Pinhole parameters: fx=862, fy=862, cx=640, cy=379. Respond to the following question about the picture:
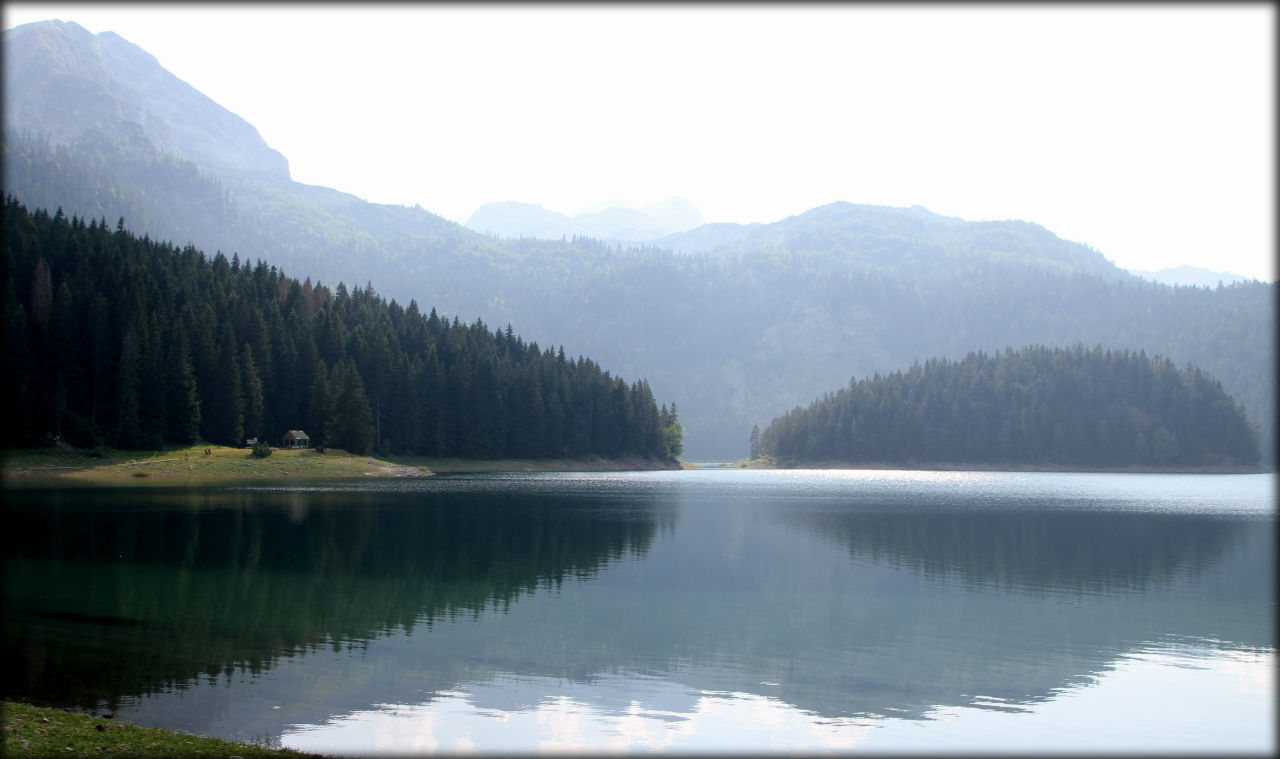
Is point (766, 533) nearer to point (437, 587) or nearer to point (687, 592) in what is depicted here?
point (687, 592)

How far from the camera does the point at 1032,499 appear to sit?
94.3m

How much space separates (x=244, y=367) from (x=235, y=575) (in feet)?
276


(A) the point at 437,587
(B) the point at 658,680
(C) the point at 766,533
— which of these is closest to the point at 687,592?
(A) the point at 437,587

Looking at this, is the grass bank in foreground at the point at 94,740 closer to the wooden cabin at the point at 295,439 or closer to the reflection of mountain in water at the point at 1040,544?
the reflection of mountain in water at the point at 1040,544

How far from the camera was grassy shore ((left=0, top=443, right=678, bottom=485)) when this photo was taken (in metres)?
82.0

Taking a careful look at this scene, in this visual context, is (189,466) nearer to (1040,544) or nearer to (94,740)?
(1040,544)

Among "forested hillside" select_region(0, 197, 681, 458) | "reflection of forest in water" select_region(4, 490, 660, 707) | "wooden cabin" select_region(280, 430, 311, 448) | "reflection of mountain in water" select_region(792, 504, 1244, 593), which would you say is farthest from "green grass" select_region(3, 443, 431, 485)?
"reflection of mountain in water" select_region(792, 504, 1244, 593)

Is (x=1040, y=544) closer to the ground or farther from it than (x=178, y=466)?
farther from it

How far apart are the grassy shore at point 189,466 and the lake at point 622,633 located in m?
29.2

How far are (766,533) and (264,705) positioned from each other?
4108 centimetres

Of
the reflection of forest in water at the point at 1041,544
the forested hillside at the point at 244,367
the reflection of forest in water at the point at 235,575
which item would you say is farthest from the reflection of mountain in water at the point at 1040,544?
the forested hillside at the point at 244,367

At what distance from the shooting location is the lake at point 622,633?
63.0 ft

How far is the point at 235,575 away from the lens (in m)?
34.6

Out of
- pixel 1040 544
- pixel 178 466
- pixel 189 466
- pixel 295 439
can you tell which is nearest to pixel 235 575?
pixel 1040 544
